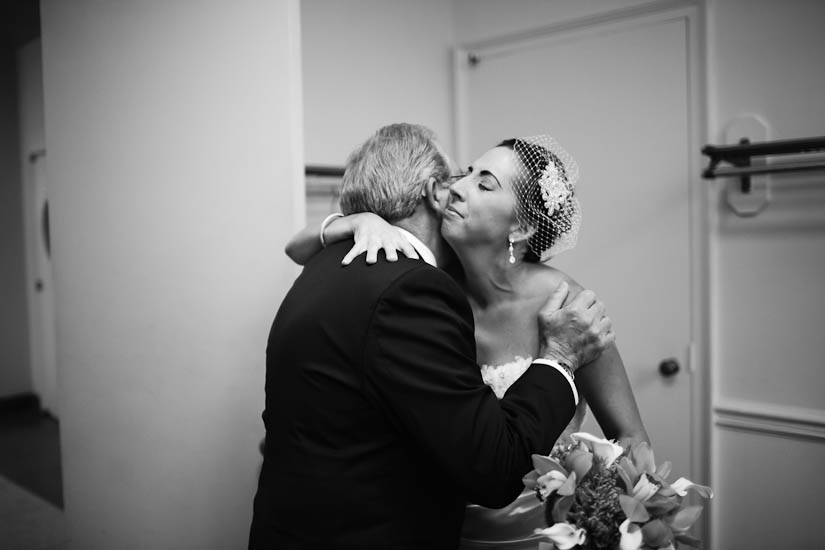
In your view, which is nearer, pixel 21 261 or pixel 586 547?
pixel 586 547

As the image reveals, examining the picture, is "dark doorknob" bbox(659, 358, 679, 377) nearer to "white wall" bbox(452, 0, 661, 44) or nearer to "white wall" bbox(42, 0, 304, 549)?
"white wall" bbox(452, 0, 661, 44)

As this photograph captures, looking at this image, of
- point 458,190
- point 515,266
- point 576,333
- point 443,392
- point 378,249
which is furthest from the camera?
point 515,266

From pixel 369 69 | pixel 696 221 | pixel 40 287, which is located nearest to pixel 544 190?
pixel 696 221

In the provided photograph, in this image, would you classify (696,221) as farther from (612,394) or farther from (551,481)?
(551,481)

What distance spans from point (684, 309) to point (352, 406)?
172 centimetres

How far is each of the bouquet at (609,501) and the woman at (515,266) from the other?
0.49 m

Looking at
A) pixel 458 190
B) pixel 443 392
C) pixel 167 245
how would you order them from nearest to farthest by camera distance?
pixel 443 392 → pixel 458 190 → pixel 167 245

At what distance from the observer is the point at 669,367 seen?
8.55 feet

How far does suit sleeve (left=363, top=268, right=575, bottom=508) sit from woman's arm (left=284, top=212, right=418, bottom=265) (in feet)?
0.33

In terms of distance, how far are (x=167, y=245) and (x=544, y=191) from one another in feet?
3.66

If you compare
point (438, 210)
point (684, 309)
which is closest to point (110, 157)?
point (438, 210)

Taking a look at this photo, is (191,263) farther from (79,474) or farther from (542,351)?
(542,351)

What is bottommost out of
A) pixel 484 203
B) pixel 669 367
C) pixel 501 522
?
pixel 501 522

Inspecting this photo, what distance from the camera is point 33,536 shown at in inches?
134
